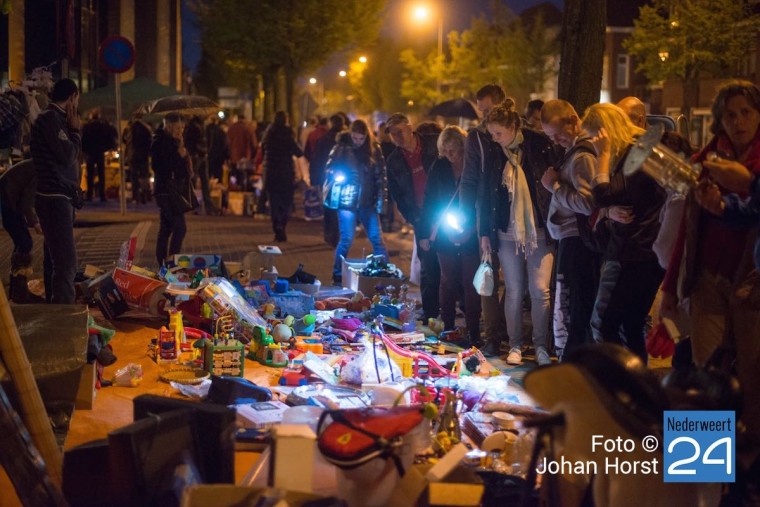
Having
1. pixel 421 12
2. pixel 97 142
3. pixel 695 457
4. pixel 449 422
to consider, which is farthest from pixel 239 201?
pixel 421 12

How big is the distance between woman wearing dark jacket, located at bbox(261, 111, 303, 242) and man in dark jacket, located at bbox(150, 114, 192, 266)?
454cm

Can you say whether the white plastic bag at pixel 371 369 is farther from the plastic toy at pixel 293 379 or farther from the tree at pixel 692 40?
the tree at pixel 692 40

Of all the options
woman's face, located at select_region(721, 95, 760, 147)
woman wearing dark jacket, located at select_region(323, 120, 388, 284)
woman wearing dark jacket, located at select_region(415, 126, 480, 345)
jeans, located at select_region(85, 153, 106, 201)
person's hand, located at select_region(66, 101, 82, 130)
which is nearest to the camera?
woman's face, located at select_region(721, 95, 760, 147)

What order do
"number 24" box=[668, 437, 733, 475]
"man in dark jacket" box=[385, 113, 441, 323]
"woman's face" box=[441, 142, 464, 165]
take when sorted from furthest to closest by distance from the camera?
"man in dark jacket" box=[385, 113, 441, 323] < "woman's face" box=[441, 142, 464, 165] < "number 24" box=[668, 437, 733, 475]

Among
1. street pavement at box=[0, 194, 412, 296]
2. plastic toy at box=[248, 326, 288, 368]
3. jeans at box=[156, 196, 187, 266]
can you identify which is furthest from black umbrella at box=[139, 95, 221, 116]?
plastic toy at box=[248, 326, 288, 368]

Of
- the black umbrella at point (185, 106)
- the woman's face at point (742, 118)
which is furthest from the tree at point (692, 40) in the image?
the woman's face at point (742, 118)

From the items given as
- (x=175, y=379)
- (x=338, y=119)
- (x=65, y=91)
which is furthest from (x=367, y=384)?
(x=338, y=119)

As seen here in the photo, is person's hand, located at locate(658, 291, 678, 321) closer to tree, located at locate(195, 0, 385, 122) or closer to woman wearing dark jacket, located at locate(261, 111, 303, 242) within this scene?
woman wearing dark jacket, located at locate(261, 111, 303, 242)

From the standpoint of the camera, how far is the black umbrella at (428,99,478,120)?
22.3 metres

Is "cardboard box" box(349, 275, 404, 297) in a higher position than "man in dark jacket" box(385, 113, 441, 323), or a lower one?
lower

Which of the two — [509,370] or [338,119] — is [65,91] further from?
[338,119]

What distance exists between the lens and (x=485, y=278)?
328 inches

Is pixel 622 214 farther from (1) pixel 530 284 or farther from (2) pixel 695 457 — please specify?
(2) pixel 695 457

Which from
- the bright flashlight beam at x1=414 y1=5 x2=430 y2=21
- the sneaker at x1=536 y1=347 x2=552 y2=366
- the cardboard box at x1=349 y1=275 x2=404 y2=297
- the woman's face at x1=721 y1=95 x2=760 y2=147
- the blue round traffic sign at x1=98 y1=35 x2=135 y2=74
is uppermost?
the bright flashlight beam at x1=414 y1=5 x2=430 y2=21
